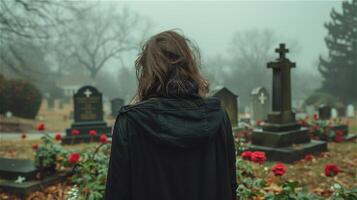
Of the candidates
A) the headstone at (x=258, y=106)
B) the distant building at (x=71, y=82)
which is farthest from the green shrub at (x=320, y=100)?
the distant building at (x=71, y=82)

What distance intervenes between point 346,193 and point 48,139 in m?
4.26

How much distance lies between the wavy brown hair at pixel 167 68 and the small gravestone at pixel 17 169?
13.3 ft

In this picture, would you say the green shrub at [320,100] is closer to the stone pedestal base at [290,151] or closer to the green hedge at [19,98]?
the green hedge at [19,98]

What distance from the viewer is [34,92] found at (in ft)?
72.6

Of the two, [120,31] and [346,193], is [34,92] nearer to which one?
[346,193]

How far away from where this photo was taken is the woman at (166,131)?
1771 millimetres

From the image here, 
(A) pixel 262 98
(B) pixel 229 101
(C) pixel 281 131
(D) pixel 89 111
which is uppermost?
(A) pixel 262 98

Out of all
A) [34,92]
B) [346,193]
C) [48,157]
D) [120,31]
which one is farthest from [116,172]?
[120,31]

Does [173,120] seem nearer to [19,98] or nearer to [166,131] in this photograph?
[166,131]

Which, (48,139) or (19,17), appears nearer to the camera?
(48,139)

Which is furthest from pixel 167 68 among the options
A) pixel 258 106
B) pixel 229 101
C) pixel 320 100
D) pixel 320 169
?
pixel 320 100

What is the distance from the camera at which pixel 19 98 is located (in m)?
21.5

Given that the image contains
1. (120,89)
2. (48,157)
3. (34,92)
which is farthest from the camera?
(120,89)

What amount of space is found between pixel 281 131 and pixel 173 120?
22.0 feet
